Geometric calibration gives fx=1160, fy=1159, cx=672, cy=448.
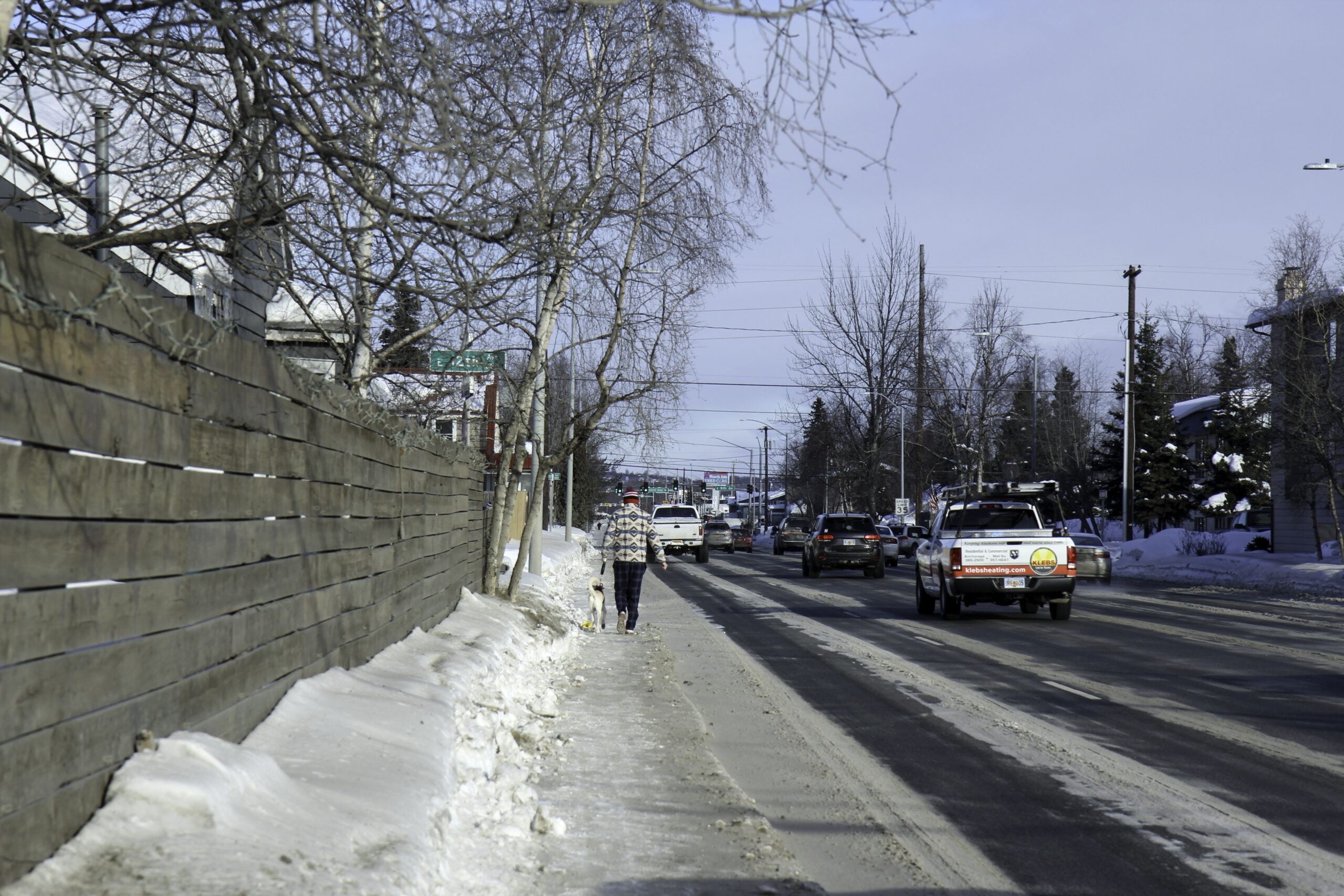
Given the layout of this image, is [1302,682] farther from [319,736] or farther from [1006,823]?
[319,736]

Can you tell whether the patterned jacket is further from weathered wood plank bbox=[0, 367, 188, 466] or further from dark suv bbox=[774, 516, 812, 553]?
dark suv bbox=[774, 516, 812, 553]

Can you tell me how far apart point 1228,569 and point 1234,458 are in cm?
2816

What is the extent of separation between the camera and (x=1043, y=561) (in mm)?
17281

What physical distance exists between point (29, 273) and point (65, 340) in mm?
241

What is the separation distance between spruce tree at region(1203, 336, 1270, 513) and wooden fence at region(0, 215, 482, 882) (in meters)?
47.8

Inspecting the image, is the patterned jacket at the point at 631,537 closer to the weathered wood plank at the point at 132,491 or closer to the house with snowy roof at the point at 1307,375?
the weathered wood plank at the point at 132,491

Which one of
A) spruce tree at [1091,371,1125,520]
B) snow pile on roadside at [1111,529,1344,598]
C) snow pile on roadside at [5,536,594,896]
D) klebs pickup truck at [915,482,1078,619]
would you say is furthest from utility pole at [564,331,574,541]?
spruce tree at [1091,371,1125,520]

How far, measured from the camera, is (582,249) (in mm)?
12055

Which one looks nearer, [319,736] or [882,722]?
[319,736]

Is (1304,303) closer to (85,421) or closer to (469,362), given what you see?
(469,362)

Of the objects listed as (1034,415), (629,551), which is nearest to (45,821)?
(629,551)

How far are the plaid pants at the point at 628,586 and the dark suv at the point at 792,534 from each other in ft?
139

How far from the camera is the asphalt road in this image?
5301 mm

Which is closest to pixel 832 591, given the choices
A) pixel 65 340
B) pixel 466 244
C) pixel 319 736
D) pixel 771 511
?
pixel 466 244
